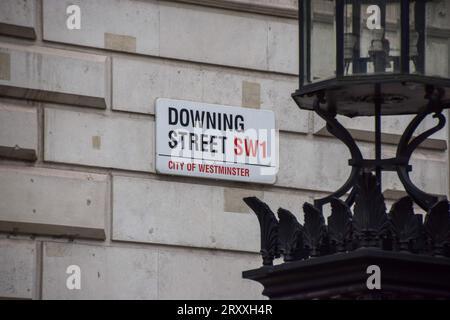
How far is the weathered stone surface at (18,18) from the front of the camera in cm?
1321

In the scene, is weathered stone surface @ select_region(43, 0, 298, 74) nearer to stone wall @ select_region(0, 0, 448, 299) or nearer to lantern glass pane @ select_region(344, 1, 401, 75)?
stone wall @ select_region(0, 0, 448, 299)

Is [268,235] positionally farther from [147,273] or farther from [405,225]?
[147,273]

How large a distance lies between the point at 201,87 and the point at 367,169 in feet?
14.7

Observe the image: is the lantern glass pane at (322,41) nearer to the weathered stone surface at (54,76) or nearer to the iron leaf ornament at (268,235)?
the iron leaf ornament at (268,235)

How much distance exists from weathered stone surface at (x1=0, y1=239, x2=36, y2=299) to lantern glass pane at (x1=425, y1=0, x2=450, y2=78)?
4296 mm

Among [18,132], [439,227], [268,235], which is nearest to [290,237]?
[268,235]

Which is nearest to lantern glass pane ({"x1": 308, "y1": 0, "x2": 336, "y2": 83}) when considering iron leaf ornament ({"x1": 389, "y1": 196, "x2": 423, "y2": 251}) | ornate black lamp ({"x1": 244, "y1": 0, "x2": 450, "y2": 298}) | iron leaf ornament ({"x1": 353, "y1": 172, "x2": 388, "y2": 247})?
ornate black lamp ({"x1": 244, "y1": 0, "x2": 450, "y2": 298})

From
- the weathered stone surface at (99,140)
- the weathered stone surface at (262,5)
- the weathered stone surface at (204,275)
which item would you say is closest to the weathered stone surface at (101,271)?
the weathered stone surface at (204,275)

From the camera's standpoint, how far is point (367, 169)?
9.83 meters

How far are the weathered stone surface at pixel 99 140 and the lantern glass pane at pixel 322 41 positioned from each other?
3.66 m
